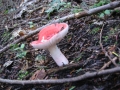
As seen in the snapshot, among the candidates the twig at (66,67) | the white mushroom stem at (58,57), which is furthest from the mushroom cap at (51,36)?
the twig at (66,67)

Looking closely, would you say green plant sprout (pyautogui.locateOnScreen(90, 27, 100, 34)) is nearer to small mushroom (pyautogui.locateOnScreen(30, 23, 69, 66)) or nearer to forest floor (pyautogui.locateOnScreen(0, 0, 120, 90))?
forest floor (pyautogui.locateOnScreen(0, 0, 120, 90))

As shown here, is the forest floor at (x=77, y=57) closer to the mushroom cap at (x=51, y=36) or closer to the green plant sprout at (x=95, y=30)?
the green plant sprout at (x=95, y=30)

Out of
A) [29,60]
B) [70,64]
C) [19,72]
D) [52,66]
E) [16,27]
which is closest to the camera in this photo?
[70,64]

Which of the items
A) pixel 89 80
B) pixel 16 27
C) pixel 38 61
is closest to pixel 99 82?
pixel 89 80

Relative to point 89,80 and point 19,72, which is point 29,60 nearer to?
point 19,72

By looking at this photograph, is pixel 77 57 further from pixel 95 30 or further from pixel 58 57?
pixel 95 30

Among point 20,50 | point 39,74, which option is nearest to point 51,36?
point 39,74

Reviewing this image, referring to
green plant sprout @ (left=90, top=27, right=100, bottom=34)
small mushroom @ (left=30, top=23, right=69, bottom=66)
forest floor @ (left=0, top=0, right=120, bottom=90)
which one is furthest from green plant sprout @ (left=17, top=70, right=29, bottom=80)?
green plant sprout @ (left=90, top=27, right=100, bottom=34)
